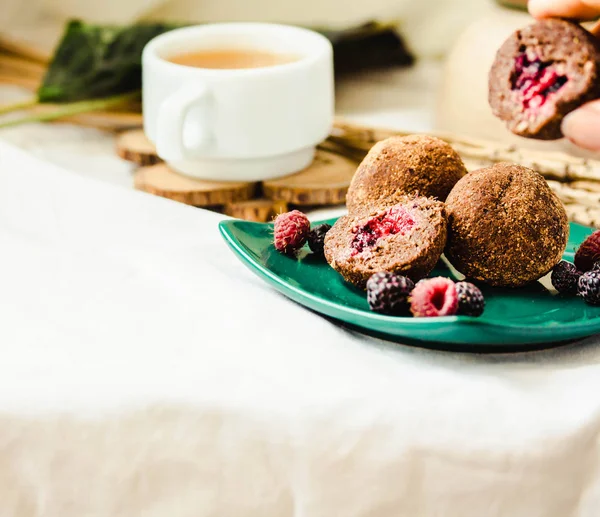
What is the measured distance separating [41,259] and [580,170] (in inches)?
26.4

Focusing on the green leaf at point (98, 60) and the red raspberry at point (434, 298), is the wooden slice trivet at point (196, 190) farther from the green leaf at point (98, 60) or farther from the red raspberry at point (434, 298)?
Result: the red raspberry at point (434, 298)

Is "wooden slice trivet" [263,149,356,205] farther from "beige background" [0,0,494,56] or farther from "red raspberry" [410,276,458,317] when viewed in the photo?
"beige background" [0,0,494,56]

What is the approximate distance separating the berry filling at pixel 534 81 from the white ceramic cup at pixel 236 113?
0.34m

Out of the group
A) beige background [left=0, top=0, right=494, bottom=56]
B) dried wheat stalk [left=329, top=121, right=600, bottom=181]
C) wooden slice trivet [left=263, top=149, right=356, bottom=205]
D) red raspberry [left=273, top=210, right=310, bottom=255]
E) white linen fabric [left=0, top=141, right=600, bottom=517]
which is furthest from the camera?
beige background [left=0, top=0, right=494, bottom=56]

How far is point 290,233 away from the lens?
0.89 metres

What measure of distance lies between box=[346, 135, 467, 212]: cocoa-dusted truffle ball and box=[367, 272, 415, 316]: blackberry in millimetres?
149

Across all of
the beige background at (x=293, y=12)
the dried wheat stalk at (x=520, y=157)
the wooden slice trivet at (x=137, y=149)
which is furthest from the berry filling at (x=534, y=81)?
the beige background at (x=293, y=12)

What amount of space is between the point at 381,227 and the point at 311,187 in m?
0.33

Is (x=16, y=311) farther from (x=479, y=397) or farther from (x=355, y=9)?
(x=355, y=9)

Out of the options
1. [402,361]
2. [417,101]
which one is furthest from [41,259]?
[417,101]

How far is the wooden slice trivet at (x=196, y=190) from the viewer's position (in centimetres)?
115

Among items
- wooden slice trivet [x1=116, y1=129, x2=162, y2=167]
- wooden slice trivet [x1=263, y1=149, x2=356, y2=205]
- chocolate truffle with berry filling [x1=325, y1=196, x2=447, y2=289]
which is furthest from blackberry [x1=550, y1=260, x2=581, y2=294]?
wooden slice trivet [x1=116, y1=129, x2=162, y2=167]

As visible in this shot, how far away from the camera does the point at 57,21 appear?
5.81ft

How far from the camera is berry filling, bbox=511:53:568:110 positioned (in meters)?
0.85
